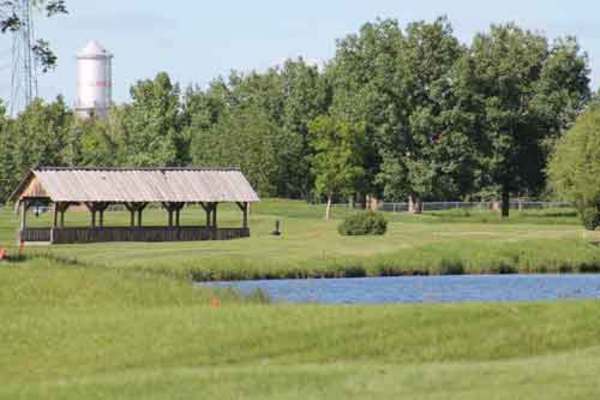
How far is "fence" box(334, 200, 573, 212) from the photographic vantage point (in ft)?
411

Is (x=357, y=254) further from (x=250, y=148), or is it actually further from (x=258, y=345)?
(x=250, y=148)

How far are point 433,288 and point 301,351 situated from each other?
87.6 feet

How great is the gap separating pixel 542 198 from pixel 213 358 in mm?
116087

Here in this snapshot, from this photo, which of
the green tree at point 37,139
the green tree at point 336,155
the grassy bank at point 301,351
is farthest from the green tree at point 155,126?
the grassy bank at point 301,351

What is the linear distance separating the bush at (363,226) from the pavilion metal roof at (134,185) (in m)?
4.90

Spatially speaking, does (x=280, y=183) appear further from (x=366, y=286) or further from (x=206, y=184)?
(x=366, y=286)

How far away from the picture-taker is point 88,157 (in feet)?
417

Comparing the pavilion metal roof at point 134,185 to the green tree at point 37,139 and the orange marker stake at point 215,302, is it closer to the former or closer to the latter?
the green tree at point 37,139

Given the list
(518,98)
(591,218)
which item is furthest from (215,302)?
(518,98)

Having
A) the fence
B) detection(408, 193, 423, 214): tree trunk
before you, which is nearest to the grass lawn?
detection(408, 193, 423, 214): tree trunk

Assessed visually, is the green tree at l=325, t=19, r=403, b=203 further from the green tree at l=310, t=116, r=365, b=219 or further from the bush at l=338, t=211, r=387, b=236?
the bush at l=338, t=211, r=387, b=236

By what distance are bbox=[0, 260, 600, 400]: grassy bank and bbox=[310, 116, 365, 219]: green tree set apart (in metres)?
79.6

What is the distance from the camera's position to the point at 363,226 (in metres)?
73.7

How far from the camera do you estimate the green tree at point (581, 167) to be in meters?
80.6
